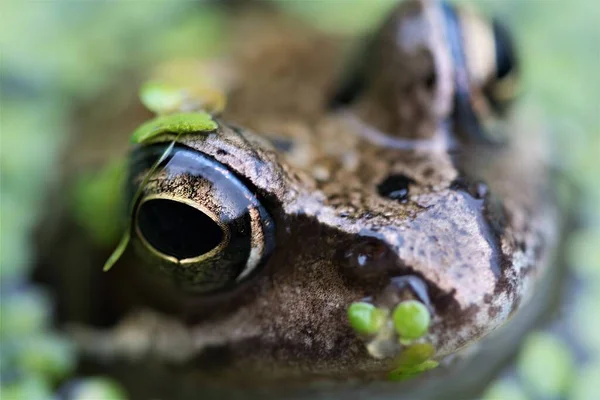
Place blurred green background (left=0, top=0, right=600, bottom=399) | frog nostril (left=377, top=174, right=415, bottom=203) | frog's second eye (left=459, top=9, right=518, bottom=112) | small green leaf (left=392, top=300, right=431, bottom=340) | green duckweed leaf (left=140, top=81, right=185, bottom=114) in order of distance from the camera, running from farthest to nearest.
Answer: blurred green background (left=0, top=0, right=600, bottom=399) → frog's second eye (left=459, top=9, right=518, bottom=112) → green duckweed leaf (left=140, top=81, right=185, bottom=114) → frog nostril (left=377, top=174, right=415, bottom=203) → small green leaf (left=392, top=300, right=431, bottom=340)

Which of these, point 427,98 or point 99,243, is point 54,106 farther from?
point 427,98

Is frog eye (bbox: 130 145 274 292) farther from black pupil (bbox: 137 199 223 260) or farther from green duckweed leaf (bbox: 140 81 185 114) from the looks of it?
green duckweed leaf (bbox: 140 81 185 114)

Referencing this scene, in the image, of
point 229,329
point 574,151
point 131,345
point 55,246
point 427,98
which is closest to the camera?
point 229,329

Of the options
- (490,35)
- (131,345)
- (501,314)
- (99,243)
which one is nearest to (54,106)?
(99,243)

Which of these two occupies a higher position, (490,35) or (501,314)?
(490,35)

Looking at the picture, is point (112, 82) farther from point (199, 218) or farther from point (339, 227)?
point (339, 227)

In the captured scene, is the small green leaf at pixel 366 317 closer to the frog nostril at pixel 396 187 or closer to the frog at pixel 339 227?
the frog at pixel 339 227

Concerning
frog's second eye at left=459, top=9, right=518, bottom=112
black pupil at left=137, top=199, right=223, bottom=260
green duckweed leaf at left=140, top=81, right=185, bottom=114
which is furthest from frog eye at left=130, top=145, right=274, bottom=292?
frog's second eye at left=459, top=9, right=518, bottom=112
